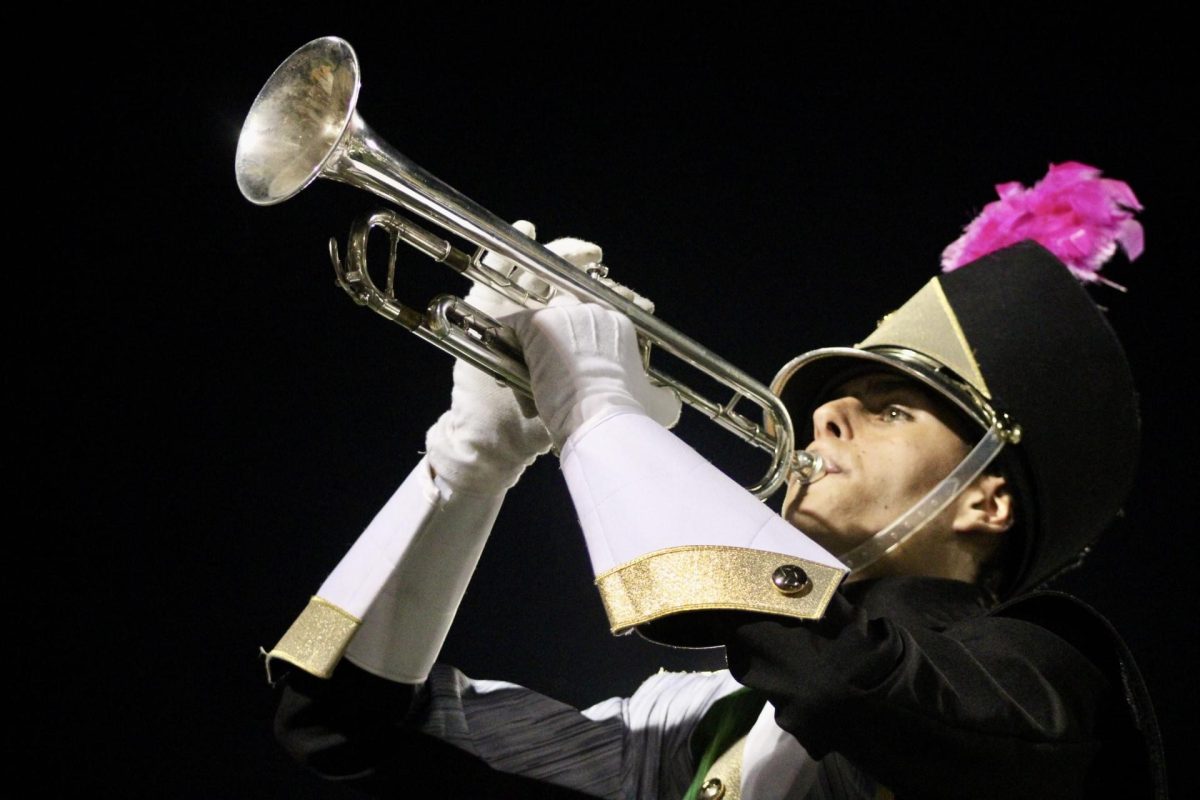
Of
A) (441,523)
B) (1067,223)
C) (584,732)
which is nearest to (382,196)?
(441,523)

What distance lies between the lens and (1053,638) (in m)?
1.42

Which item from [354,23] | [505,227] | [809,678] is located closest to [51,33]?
[354,23]

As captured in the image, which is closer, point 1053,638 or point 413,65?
point 1053,638

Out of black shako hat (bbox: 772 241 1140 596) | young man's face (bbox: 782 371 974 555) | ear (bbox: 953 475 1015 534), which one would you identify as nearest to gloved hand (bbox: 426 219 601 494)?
young man's face (bbox: 782 371 974 555)

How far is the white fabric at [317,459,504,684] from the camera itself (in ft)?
5.59

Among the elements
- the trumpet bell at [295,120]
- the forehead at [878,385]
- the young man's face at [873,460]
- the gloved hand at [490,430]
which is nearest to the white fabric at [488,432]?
the gloved hand at [490,430]

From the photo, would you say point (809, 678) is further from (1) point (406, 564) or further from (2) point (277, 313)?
(2) point (277, 313)

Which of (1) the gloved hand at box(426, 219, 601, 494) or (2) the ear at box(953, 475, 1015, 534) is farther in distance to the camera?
(2) the ear at box(953, 475, 1015, 534)

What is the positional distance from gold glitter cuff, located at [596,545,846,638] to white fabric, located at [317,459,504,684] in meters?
0.58

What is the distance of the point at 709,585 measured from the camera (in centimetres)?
117

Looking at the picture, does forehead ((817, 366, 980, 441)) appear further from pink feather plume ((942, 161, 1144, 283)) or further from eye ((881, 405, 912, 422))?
pink feather plume ((942, 161, 1144, 283))

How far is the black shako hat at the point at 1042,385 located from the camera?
5.82 ft

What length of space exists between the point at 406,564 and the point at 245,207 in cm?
108

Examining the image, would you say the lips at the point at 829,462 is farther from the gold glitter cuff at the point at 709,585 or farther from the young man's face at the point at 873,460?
the gold glitter cuff at the point at 709,585
